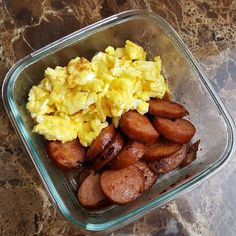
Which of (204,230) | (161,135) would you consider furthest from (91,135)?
(204,230)

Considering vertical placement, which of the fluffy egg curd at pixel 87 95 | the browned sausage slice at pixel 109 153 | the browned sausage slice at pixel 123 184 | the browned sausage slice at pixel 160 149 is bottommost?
the browned sausage slice at pixel 123 184

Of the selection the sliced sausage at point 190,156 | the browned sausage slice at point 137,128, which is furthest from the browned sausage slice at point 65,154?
the sliced sausage at point 190,156

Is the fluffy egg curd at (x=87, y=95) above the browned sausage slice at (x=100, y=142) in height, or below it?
above

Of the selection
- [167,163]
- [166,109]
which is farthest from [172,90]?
[167,163]

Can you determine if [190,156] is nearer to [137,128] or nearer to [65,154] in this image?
[137,128]

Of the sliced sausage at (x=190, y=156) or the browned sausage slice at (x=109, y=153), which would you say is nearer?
the browned sausage slice at (x=109, y=153)

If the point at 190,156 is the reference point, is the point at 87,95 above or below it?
above

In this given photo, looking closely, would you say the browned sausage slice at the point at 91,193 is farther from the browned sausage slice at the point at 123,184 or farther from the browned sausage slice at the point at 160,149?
the browned sausage slice at the point at 160,149
